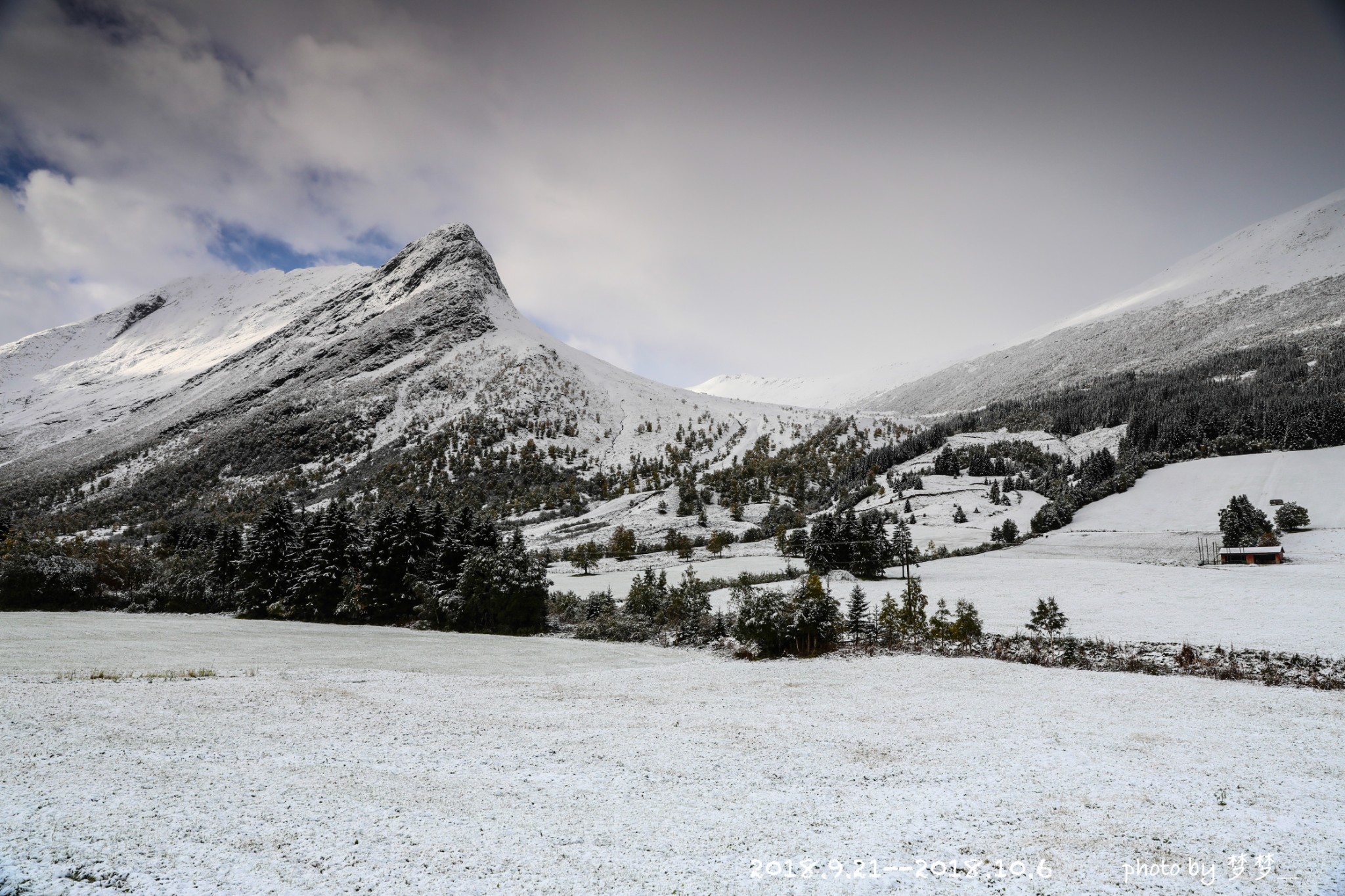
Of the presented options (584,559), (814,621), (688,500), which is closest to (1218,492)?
(688,500)

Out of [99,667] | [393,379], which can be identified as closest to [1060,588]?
[99,667]

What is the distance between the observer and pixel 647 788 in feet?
35.4

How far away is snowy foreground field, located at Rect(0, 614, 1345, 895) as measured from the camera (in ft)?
24.8

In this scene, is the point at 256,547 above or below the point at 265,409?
below

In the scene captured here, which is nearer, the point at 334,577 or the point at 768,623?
the point at 768,623

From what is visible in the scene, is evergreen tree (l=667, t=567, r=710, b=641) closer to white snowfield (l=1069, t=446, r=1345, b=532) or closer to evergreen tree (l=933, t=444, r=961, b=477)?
white snowfield (l=1069, t=446, r=1345, b=532)

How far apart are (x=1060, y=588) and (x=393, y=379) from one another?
20387 cm

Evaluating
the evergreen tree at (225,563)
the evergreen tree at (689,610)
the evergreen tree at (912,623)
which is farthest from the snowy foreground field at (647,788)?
the evergreen tree at (225,563)

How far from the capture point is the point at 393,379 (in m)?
195

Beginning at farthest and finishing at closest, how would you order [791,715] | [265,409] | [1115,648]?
[265,409]
[1115,648]
[791,715]

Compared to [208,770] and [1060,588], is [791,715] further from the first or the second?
[1060,588]

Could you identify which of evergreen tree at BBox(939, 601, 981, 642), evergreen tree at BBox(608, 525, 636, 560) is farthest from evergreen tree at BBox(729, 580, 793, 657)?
evergreen tree at BBox(608, 525, 636, 560)

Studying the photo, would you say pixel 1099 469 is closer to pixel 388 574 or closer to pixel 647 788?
pixel 388 574

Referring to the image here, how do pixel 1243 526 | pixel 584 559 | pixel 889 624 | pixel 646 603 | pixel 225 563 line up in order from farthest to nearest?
pixel 584 559 → pixel 1243 526 → pixel 225 563 → pixel 646 603 → pixel 889 624
